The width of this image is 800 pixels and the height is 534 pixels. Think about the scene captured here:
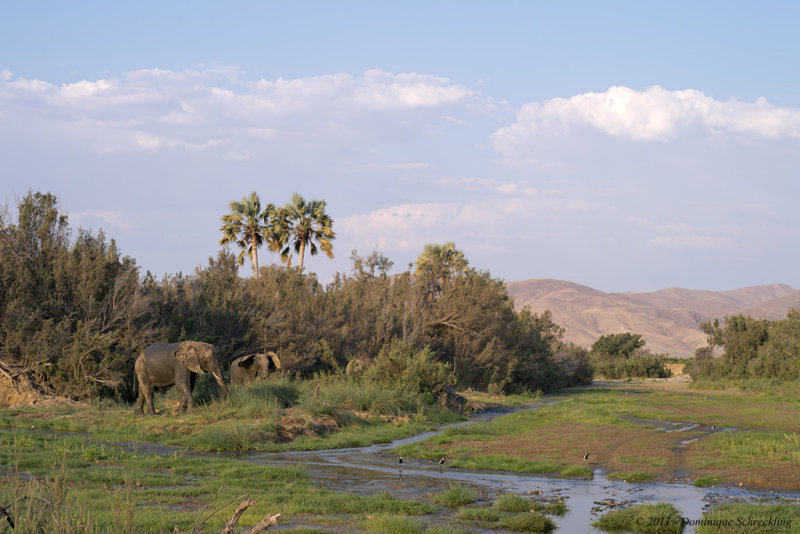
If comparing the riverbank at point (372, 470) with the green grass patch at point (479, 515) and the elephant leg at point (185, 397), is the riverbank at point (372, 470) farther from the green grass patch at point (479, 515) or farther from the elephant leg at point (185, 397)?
the elephant leg at point (185, 397)

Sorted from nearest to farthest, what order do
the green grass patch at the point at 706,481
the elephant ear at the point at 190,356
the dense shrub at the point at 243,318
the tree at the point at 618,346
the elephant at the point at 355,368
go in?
the green grass patch at the point at 706,481 → the elephant ear at the point at 190,356 → the dense shrub at the point at 243,318 → the elephant at the point at 355,368 → the tree at the point at 618,346

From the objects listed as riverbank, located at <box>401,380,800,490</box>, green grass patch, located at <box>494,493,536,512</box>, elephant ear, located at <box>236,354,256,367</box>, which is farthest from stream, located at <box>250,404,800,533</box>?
elephant ear, located at <box>236,354,256,367</box>

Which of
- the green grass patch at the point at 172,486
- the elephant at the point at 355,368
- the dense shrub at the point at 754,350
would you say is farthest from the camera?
the dense shrub at the point at 754,350

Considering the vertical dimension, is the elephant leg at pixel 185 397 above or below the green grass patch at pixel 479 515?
above

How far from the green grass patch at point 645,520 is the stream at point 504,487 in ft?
0.69

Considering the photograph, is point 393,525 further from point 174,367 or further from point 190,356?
point 174,367

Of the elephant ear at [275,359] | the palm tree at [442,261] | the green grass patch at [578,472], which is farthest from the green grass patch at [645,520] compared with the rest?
the palm tree at [442,261]

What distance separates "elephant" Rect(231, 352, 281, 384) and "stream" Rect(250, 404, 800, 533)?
8751mm

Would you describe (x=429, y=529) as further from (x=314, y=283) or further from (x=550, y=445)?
(x=314, y=283)

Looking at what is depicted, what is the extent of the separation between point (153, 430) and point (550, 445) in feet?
30.9

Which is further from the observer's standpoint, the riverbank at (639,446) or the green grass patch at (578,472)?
the riverbank at (639,446)

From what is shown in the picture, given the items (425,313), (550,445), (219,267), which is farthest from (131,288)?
(425,313)

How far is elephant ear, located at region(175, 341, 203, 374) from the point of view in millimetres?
20734

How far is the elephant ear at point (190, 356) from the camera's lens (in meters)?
20.7
